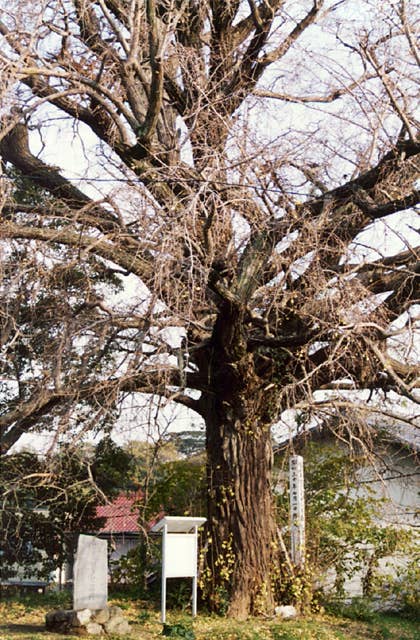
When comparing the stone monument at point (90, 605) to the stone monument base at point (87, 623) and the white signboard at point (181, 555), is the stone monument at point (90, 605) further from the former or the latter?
the white signboard at point (181, 555)

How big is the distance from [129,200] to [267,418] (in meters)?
4.50

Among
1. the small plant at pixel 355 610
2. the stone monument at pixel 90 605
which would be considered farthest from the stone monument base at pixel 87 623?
the small plant at pixel 355 610

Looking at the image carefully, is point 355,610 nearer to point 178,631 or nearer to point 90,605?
point 178,631

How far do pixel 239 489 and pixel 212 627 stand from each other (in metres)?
2.42

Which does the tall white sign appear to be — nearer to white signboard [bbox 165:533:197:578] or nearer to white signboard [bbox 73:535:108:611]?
white signboard [bbox 165:533:197:578]

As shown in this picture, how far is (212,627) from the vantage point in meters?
10.2

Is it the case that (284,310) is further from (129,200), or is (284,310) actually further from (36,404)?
(36,404)

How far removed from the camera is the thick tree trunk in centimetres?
1176

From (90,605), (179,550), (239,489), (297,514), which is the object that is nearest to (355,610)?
(297,514)

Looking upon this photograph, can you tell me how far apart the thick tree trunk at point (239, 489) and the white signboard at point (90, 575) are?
2096 millimetres

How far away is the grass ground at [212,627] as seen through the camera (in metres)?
9.49

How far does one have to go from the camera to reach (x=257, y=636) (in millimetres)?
9578

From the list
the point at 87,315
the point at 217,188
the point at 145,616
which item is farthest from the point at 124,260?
the point at 145,616

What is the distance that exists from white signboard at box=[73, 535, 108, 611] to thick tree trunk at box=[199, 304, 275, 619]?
82.5 inches
